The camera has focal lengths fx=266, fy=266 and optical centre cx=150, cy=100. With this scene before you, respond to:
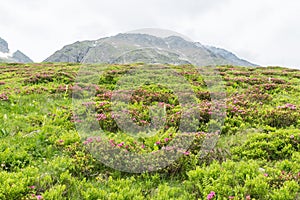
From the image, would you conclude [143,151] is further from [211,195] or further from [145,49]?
[145,49]

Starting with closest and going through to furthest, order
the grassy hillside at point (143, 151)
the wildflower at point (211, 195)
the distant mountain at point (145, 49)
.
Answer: the wildflower at point (211, 195)
the grassy hillside at point (143, 151)
the distant mountain at point (145, 49)

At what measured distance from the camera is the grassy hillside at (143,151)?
19.9 ft

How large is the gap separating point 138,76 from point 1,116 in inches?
455

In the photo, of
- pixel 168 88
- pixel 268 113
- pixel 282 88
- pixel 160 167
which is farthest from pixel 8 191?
pixel 282 88

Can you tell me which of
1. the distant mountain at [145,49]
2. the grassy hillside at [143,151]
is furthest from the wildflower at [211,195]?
the distant mountain at [145,49]

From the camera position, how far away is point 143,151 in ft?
26.0

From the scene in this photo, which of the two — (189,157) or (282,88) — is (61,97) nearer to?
(189,157)

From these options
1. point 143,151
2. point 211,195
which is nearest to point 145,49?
point 143,151

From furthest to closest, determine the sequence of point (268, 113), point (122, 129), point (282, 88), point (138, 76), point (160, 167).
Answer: point (138, 76) < point (282, 88) < point (268, 113) < point (122, 129) < point (160, 167)

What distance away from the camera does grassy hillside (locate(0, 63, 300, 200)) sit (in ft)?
19.9

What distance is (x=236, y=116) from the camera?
10.9 m

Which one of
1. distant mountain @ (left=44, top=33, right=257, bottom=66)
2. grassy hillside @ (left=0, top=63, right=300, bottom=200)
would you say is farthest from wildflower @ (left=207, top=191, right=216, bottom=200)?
distant mountain @ (left=44, top=33, right=257, bottom=66)

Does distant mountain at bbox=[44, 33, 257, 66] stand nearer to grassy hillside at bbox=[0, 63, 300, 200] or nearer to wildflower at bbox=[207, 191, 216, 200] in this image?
grassy hillside at bbox=[0, 63, 300, 200]

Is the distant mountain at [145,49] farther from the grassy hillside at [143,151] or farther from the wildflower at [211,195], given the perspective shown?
the wildflower at [211,195]
